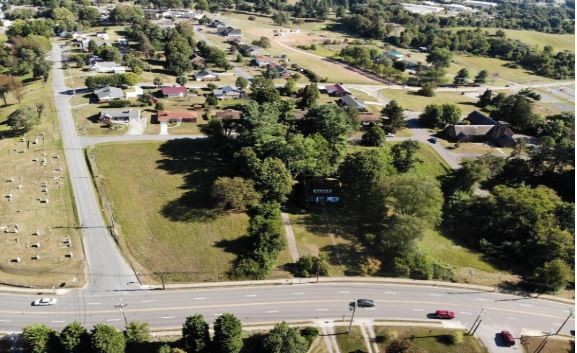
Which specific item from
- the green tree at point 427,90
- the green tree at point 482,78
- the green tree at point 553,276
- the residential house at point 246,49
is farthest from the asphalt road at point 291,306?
the residential house at point 246,49

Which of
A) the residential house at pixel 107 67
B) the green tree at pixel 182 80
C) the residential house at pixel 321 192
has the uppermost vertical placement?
the residential house at pixel 107 67

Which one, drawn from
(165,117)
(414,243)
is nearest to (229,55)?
(165,117)

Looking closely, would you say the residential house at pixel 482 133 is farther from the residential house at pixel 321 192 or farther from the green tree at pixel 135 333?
the green tree at pixel 135 333

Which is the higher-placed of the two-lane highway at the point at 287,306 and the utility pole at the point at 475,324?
the two-lane highway at the point at 287,306

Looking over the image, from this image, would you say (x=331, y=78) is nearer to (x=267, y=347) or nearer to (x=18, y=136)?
(x=18, y=136)

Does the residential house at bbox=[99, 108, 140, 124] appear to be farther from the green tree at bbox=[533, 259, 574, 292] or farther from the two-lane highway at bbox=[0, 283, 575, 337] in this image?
the green tree at bbox=[533, 259, 574, 292]

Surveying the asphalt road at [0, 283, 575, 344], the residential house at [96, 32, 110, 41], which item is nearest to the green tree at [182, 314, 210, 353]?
the asphalt road at [0, 283, 575, 344]
